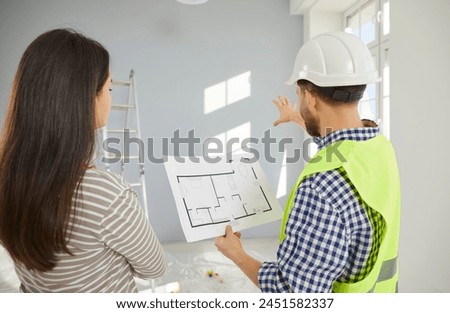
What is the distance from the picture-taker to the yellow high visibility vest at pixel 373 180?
0.79 meters

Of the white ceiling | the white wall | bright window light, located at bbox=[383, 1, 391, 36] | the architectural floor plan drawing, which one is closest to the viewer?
the architectural floor plan drawing

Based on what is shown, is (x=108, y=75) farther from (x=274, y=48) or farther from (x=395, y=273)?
(x=274, y=48)

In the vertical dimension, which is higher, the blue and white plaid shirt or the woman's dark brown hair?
the woman's dark brown hair

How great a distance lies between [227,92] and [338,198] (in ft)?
10.5

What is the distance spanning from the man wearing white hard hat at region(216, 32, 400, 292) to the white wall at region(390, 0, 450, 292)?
4.18 ft

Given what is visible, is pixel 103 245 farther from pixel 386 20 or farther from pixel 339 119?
pixel 386 20

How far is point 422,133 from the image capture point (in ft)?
6.61

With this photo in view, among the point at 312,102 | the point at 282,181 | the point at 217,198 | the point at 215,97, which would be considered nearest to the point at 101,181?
the point at 217,198

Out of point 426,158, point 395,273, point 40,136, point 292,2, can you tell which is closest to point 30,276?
point 40,136

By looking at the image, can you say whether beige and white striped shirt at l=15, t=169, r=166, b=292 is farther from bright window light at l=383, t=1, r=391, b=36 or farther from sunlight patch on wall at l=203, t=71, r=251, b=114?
sunlight patch on wall at l=203, t=71, r=251, b=114

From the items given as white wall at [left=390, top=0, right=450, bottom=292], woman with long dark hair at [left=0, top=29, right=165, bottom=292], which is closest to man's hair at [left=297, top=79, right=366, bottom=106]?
woman with long dark hair at [left=0, top=29, right=165, bottom=292]

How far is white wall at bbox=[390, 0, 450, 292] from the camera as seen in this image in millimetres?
1953

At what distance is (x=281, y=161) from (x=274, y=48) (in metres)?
1.24

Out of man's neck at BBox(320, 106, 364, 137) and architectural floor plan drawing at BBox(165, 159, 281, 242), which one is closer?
man's neck at BBox(320, 106, 364, 137)
